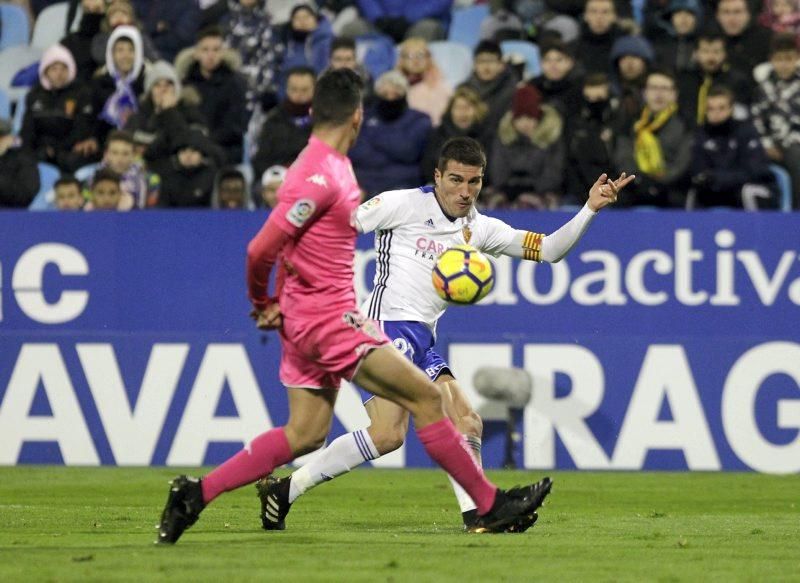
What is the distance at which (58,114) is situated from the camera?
17156 millimetres

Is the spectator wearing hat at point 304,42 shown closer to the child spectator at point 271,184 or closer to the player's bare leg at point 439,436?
the child spectator at point 271,184

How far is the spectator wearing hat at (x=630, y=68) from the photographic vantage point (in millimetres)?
16078

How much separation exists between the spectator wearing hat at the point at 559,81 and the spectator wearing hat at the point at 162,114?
3.43 meters

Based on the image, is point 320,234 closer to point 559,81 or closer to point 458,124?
point 458,124

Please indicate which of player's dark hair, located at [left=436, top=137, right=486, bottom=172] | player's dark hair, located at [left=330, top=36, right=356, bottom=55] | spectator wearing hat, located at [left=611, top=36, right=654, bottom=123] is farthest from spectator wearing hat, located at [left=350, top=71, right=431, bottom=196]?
player's dark hair, located at [left=436, top=137, right=486, bottom=172]

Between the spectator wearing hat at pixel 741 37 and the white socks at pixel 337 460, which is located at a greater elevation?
the spectator wearing hat at pixel 741 37

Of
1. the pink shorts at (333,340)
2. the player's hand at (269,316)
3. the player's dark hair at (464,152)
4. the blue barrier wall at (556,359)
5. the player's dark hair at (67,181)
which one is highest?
the player's dark hair at (464,152)

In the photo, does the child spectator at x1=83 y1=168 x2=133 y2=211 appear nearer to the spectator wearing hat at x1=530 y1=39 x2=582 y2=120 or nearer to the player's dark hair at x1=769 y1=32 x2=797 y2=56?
the spectator wearing hat at x1=530 y1=39 x2=582 y2=120

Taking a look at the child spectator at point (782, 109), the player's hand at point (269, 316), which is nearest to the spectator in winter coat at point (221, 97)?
the child spectator at point (782, 109)

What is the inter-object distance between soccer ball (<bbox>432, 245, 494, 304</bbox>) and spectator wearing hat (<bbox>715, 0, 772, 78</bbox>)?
8.05m

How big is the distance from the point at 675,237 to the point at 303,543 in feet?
22.4

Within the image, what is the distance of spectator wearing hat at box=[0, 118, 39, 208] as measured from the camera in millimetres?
16297

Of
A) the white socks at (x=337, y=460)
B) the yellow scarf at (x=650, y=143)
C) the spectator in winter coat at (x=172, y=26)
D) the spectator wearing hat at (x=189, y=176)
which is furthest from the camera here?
the spectator in winter coat at (x=172, y=26)

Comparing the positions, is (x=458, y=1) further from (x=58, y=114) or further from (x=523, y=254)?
(x=523, y=254)
